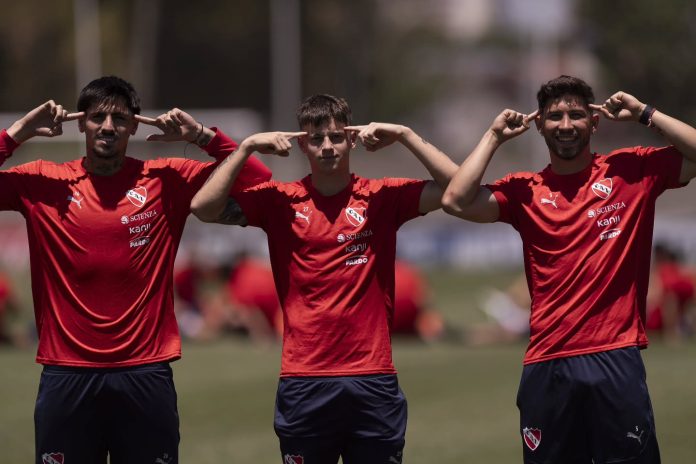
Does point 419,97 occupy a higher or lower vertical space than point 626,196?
higher

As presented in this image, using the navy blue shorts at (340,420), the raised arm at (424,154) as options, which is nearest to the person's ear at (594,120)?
the raised arm at (424,154)

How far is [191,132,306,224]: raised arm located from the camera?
6945mm

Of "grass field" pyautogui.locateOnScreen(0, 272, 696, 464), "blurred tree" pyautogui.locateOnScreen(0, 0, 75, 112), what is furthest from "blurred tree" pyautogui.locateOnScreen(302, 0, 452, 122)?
"grass field" pyautogui.locateOnScreen(0, 272, 696, 464)

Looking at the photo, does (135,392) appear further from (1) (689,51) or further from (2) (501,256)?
(1) (689,51)

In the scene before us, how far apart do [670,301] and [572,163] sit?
10.6m

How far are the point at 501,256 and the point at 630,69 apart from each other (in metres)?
7.08

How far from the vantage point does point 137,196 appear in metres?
7.05

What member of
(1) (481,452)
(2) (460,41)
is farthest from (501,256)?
(2) (460,41)

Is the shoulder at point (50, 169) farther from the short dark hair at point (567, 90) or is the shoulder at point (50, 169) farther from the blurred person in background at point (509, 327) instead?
the blurred person in background at point (509, 327)

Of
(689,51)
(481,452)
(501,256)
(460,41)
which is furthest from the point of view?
(460,41)

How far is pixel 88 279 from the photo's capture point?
692 centimetres

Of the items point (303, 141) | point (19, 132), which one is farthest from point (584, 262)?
point (19, 132)

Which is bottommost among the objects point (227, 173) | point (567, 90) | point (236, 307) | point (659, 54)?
point (236, 307)

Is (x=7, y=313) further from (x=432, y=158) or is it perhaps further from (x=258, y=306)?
(x=432, y=158)
